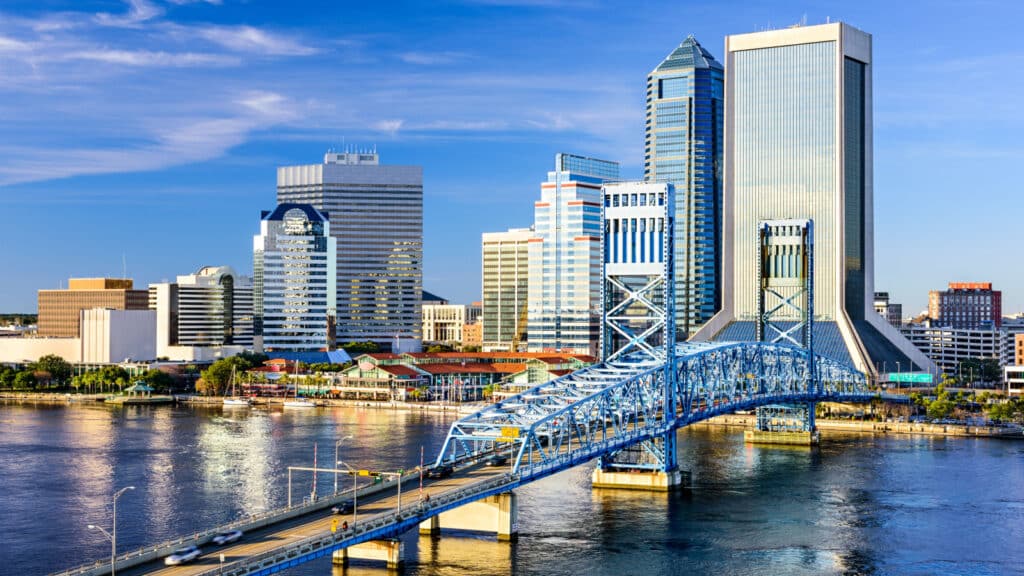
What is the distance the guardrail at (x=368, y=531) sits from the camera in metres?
62.7

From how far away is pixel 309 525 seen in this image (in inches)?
2842

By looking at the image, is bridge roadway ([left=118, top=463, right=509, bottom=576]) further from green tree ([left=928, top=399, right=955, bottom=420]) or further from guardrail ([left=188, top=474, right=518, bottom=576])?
green tree ([left=928, top=399, right=955, bottom=420])

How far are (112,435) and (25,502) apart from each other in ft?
188

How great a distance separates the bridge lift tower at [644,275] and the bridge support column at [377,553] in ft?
109

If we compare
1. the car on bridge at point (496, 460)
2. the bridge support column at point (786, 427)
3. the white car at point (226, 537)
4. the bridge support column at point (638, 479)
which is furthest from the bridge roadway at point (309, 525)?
the bridge support column at point (786, 427)

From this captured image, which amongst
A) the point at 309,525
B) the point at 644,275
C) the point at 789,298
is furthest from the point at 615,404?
the point at 789,298

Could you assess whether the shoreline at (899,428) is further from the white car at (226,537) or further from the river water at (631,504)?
the white car at (226,537)

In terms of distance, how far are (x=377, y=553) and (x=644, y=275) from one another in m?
43.8

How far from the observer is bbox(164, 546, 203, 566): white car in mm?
63562

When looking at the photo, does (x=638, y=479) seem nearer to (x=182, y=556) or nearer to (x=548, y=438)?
(x=548, y=438)

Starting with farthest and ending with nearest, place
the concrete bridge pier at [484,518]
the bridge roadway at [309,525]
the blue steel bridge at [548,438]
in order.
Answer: the concrete bridge pier at [484,518] < the blue steel bridge at [548,438] < the bridge roadway at [309,525]

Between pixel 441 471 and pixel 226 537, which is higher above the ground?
pixel 441 471

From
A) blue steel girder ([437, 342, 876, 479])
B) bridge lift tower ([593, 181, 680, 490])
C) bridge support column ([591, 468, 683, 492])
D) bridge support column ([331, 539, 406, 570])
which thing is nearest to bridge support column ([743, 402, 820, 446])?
blue steel girder ([437, 342, 876, 479])

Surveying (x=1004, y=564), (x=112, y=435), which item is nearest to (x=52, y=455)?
(x=112, y=435)
